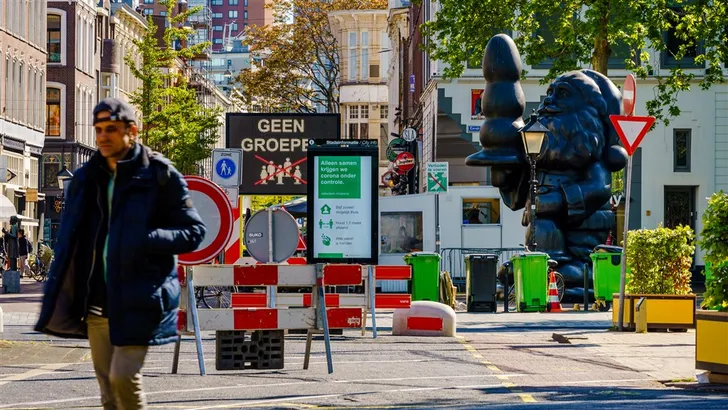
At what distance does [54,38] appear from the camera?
7500 centimetres

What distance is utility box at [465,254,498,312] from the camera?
2689 centimetres

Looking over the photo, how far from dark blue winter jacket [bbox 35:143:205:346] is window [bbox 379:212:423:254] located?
1186 inches

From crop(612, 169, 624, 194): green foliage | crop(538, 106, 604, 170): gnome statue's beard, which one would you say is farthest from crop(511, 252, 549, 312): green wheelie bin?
crop(612, 169, 624, 194): green foliage

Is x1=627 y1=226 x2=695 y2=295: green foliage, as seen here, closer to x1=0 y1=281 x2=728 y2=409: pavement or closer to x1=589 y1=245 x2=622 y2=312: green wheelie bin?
x1=0 y1=281 x2=728 y2=409: pavement

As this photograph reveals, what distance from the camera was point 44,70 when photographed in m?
68.8

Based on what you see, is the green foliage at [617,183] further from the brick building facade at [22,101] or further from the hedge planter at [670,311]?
the brick building facade at [22,101]

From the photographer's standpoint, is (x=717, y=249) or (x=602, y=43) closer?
(x=717, y=249)

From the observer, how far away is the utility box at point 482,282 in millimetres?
26891

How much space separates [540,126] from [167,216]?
20652 millimetres

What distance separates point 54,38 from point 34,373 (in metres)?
63.1

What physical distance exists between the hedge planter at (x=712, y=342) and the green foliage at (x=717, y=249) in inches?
6.2

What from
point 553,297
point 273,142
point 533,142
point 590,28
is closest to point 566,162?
point 533,142

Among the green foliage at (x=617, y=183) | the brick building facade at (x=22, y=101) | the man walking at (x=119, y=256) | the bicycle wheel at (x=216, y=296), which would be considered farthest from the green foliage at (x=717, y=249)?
the brick building facade at (x=22, y=101)

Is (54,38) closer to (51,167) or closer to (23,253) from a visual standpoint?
(51,167)
